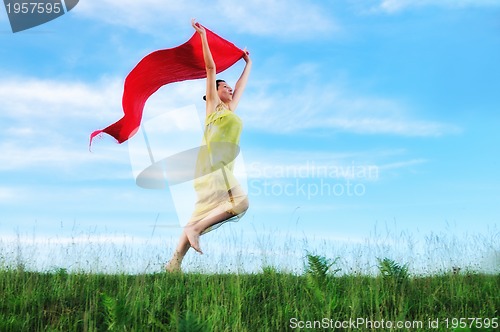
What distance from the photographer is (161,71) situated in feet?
32.0

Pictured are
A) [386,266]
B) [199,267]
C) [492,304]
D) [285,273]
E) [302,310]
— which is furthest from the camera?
[199,267]

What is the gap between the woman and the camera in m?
8.91

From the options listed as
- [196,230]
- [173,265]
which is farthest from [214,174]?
[173,265]

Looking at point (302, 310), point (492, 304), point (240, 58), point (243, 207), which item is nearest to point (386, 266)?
point (492, 304)

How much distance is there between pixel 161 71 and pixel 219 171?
83.9 inches

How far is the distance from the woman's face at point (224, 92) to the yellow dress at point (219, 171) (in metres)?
0.22

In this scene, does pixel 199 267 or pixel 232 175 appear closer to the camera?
pixel 199 267

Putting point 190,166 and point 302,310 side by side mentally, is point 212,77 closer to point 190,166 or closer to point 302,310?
point 190,166

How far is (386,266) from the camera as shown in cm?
719

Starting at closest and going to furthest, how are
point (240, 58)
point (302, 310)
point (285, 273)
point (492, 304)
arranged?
point (302, 310), point (492, 304), point (285, 273), point (240, 58)

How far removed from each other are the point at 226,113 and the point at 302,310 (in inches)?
168

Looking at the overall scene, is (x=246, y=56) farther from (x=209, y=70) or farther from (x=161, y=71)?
(x=161, y=71)

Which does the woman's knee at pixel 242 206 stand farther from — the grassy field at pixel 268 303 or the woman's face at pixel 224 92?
the woman's face at pixel 224 92

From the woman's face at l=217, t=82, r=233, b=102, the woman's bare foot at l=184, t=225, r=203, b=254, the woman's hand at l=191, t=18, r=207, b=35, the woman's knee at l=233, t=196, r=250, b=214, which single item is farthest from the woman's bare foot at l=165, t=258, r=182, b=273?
the woman's hand at l=191, t=18, r=207, b=35
